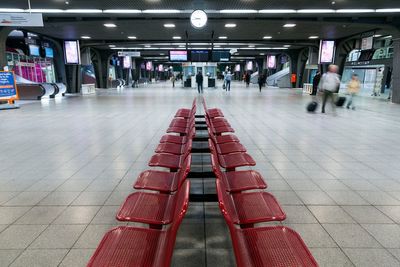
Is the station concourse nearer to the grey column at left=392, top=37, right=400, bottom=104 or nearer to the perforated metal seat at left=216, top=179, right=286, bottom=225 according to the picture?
the perforated metal seat at left=216, top=179, right=286, bottom=225

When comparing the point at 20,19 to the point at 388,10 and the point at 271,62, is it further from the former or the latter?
the point at 271,62

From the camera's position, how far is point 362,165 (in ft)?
14.7

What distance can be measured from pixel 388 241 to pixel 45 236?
3040 millimetres

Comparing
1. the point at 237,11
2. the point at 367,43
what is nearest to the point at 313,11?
the point at 237,11

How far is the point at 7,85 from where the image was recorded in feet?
37.8

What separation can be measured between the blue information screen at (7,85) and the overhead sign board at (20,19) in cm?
372

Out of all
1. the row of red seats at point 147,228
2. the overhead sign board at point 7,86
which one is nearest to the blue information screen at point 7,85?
the overhead sign board at point 7,86

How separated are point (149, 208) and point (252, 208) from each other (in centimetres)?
77

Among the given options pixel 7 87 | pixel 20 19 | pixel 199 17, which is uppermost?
pixel 199 17

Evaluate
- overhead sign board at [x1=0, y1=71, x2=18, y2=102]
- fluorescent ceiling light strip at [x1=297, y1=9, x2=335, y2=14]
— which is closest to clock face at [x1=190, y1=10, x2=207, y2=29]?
fluorescent ceiling light strip at [x1=297, y1=9, x2=335, y2=14]

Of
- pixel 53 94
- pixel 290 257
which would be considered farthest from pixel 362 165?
pixel 53 94

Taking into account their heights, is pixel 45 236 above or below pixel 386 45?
below

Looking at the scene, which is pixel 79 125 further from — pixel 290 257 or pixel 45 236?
pixel 290 257

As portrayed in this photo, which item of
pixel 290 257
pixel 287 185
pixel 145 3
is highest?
pixel 145 3
